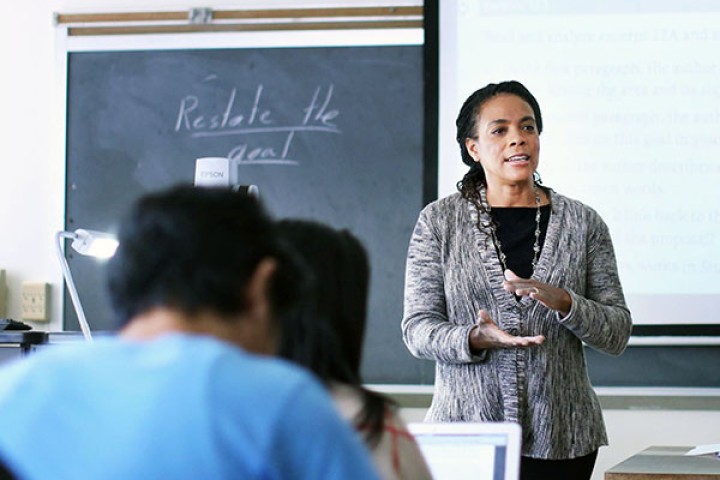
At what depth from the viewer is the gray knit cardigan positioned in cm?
229

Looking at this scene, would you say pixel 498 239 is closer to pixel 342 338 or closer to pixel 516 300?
pixel 516 300

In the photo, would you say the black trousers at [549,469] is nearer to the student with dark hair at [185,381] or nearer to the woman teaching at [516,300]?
the woman teaching at [516,300]

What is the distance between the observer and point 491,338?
2.20m

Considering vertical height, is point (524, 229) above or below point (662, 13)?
below

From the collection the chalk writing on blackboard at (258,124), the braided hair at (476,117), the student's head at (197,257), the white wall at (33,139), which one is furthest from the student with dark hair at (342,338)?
the white wall at (33,139)

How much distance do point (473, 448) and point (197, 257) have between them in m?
0.69

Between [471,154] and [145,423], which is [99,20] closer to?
[471,154]

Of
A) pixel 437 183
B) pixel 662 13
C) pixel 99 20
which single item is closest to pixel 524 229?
pixel 437 183

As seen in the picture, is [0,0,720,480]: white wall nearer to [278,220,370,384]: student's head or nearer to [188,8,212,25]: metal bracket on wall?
[188,8,212,25]: metal bracket on wall

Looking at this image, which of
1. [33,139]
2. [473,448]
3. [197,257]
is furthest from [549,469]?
[33,139]

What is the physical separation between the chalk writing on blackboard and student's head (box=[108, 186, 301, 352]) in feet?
10.2

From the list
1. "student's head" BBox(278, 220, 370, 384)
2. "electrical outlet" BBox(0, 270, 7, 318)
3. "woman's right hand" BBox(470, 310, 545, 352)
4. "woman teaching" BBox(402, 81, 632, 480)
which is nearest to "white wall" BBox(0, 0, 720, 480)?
"electrical outlet" BBox(0, 270, 7, 318)

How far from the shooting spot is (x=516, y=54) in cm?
385

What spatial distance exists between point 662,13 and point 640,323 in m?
1.10
